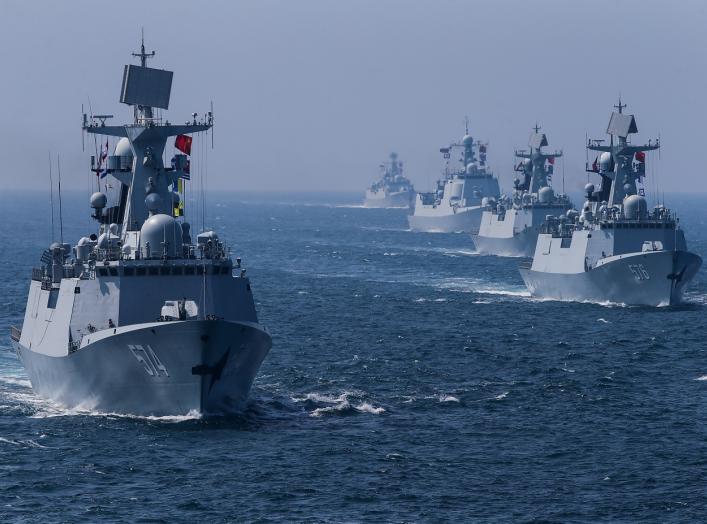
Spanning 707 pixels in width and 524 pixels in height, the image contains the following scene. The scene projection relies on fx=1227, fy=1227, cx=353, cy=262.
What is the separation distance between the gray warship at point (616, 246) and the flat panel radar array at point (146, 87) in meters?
34.5

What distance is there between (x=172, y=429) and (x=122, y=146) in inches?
569

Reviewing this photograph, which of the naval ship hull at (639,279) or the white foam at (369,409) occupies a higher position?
the naval ship hull at (639,279)

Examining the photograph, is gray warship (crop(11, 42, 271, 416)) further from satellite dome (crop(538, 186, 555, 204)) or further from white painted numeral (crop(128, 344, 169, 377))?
satellite dome (crop(538, 186, 555, 204))

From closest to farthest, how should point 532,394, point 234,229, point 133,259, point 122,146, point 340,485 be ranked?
point 340,485 < point 133,259 < point 532,394 < point 122,146 < point 234,229

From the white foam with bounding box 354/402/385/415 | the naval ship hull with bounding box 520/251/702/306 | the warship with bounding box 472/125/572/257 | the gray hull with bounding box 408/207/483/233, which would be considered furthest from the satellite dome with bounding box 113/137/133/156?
the gray hull with bounding box 408/207/483/233

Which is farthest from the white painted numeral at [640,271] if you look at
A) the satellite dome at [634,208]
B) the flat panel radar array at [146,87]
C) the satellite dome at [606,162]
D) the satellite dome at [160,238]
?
the satellite dome at [160,238]

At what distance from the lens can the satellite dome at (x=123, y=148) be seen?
1838 inches

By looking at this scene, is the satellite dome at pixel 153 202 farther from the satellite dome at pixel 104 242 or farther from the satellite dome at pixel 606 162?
the satellite dome at pixel 606 162

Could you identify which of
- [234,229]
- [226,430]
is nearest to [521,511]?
[226,430]

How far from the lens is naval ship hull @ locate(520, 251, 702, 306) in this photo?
7031 cm

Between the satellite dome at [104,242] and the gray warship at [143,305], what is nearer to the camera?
the gray warship at [143,305]

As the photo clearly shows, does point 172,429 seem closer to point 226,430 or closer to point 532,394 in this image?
point 226,430

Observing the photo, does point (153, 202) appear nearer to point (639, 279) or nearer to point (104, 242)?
point (104, 242)

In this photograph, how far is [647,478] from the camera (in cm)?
3216
